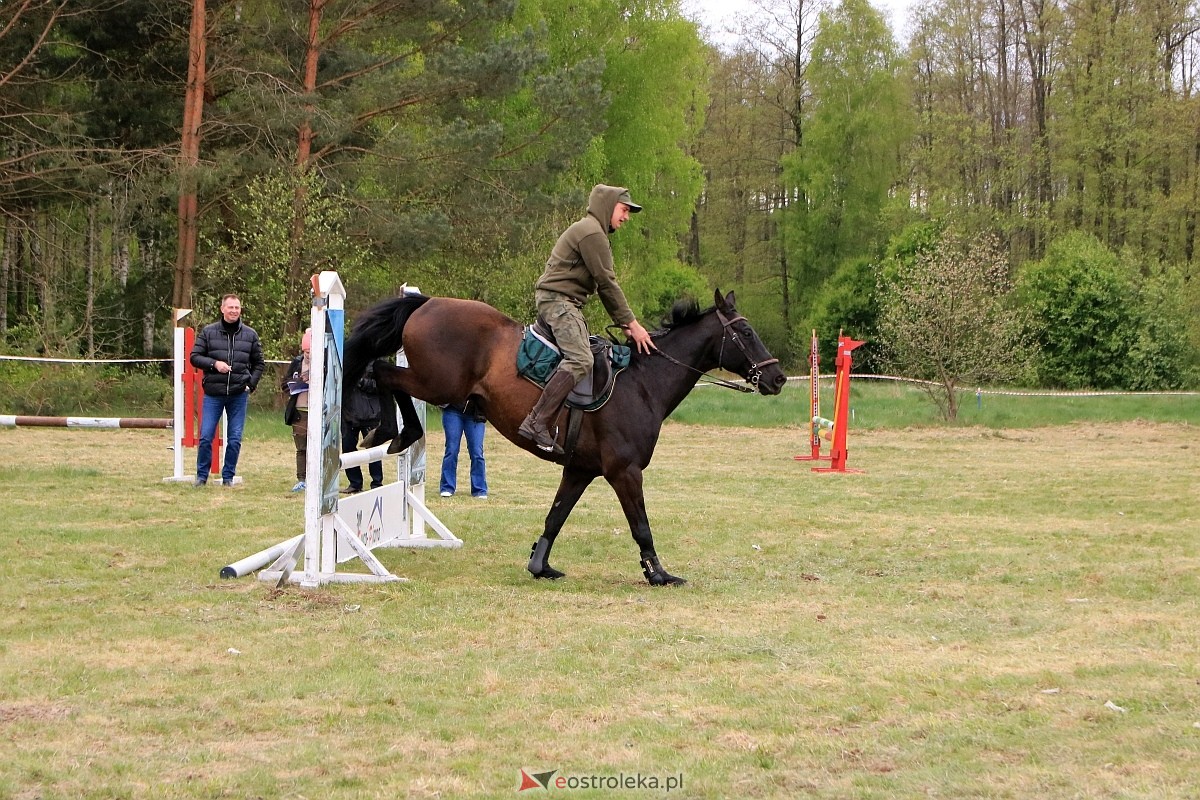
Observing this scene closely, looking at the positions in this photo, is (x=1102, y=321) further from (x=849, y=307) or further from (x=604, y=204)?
(x=604, y=204)

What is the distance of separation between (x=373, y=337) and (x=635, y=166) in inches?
1483

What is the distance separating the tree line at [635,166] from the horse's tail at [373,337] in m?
18.3

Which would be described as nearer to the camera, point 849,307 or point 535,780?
point 535,780

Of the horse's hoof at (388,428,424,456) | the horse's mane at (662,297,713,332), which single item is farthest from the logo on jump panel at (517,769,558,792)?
the horse's mane at (662,297,713,332)

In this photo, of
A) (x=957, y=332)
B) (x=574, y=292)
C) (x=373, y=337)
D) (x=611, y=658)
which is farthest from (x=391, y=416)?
(x=957, y=332)

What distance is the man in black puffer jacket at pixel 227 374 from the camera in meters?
13.1

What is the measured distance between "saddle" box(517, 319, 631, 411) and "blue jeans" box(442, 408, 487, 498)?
4571mm

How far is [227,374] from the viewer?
43.6 feet

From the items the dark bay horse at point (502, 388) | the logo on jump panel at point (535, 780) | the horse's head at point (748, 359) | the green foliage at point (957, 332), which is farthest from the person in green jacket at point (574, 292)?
the green foliage at point (957, 332)

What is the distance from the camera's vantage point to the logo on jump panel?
4130 mm

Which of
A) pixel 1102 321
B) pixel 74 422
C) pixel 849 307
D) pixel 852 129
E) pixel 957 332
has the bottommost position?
pixel 74 422

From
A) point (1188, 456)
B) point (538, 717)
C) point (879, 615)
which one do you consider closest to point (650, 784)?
point (538, 717)

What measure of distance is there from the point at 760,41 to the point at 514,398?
156ft

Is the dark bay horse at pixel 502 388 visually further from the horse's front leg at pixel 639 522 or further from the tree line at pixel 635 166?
the tree line at pixel 635 166
